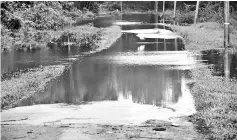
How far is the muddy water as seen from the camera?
11.9m

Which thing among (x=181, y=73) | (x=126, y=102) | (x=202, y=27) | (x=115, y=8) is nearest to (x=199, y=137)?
(x=126, y=102)

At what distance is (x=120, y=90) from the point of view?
1517 cm

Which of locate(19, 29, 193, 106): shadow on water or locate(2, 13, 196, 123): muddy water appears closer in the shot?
locate(2, 13, 196, 123): muddy water

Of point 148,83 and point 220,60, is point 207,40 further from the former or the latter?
point 148,83

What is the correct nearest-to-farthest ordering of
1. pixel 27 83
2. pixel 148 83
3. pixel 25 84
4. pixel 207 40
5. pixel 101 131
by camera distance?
1. pixel 101 131
2. pixel 25 84
3. pixel 27 83
4. pixel 148 83
5. pixel 207 40

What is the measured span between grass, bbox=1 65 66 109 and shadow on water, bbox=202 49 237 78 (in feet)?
23.8

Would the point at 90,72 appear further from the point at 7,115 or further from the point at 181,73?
the point at 7,115

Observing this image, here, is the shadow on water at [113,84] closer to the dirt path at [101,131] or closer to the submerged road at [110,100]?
the submerged road at [110,100]

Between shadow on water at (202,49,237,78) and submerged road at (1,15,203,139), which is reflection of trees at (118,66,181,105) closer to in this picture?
submerged road at (1,15,203,139)

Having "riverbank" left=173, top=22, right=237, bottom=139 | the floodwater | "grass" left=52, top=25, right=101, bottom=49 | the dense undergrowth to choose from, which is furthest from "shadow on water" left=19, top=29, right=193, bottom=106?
"grass" left=52, top=25, right=101, bottom=49

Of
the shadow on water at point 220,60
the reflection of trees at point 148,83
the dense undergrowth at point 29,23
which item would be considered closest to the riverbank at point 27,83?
the reflection of trees at point 148,83

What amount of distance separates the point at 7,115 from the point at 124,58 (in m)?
12.3

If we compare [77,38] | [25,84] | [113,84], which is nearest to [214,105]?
[113,84]

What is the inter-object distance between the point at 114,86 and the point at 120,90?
2.31ft
